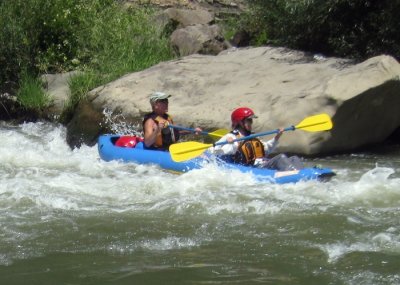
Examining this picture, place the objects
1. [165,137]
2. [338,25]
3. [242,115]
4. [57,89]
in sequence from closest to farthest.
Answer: [242,115]
[165,137]
[338,25]
[57,89]

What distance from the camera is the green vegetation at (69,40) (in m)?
11.7

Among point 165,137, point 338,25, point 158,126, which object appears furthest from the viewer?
point 338,25

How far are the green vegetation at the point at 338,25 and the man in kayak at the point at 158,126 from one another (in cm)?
317

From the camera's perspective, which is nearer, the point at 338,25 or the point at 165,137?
the point at 165,137

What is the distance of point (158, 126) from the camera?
25.0ft

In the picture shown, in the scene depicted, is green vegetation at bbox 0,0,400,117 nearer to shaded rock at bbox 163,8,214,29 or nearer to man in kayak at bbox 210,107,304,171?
shaded rock at bbox 163,8,214,29

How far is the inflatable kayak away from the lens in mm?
6387

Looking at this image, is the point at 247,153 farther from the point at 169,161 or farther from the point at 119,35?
the point at 119,35

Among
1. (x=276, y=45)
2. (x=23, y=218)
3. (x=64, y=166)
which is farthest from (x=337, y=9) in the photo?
(x=23, y=218)

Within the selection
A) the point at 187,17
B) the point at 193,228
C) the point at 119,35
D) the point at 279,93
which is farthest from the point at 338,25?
the point at 193,228

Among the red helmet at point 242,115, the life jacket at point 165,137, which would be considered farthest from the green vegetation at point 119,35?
the red helmet at point 242,115

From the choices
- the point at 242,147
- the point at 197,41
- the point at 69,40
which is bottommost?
the point at 242,147

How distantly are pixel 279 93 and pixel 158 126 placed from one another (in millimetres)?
1729

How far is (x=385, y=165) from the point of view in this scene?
789 centimetres
